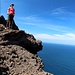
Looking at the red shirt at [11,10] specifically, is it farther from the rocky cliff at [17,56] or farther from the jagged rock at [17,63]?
the jagged rock at [17,63]

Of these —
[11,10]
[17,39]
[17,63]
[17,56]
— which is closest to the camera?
[17,63]

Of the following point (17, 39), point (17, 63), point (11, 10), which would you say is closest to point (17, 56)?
point (17, 63)

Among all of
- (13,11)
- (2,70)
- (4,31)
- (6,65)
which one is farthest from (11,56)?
(13,11)

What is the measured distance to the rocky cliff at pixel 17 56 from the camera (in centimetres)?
1557

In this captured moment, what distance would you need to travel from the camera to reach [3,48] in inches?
745

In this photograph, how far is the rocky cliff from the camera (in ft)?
51.1

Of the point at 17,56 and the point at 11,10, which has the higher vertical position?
the point at 11,10

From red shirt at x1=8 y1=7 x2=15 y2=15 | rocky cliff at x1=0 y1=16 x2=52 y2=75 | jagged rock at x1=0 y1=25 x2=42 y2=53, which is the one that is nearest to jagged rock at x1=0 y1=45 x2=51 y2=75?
rocky cliff at x1=0 y1=16 x2=52 y2=75

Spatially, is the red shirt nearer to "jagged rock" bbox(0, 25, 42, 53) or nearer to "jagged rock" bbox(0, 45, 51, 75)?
"jagged rock" bbox(0, 25, 42, 53)

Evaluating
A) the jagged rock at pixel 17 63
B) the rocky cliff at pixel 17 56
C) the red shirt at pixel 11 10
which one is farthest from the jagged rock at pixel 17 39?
the red shirt at pixel 11 10

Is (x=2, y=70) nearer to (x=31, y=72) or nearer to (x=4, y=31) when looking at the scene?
(x=31, y=72)

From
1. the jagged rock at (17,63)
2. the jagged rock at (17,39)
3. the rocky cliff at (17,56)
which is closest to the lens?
the jagged rock at (17,63)

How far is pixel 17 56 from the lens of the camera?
724 inches

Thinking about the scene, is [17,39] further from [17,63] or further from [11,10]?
[17,63]
